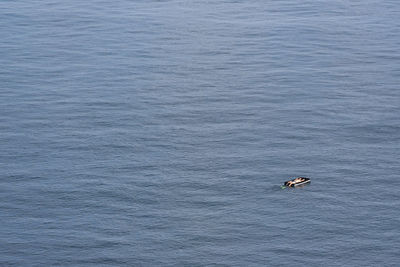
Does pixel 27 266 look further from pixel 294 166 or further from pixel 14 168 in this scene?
pixel 294 166

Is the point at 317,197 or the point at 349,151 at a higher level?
the point at 349,151

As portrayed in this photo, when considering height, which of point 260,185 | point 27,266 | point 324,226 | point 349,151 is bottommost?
point 27,266

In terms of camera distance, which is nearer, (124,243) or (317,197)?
(124,243)

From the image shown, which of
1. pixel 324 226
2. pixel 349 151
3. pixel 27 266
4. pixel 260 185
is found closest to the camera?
pixel 27 266

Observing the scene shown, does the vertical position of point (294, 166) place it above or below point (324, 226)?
above

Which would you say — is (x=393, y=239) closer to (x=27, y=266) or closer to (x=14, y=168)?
(x=27, y=266)

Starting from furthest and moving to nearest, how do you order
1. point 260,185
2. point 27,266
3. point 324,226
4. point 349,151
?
point 349,151, point 260,185, point 324,226, point 27,266

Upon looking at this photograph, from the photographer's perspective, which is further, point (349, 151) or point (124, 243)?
point (349, 151)

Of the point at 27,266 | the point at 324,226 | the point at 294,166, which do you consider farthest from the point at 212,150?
the point at 27,266

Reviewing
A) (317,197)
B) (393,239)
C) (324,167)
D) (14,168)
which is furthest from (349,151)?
(14,168)
